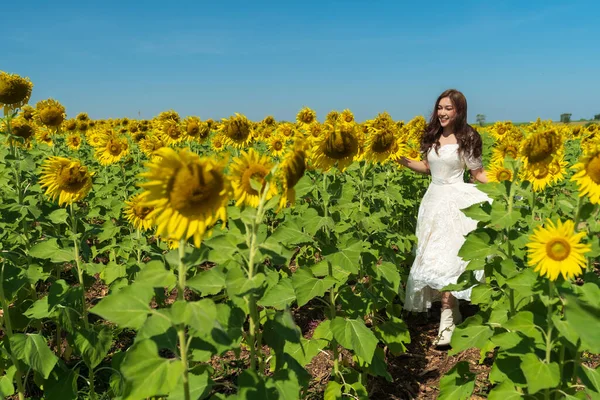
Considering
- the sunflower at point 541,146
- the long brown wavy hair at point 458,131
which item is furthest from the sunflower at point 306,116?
the sunflower at point 541,146

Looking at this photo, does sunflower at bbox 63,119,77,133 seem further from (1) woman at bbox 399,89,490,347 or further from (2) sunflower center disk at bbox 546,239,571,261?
(2) sunflower center disk at bbox 546,239,571,261

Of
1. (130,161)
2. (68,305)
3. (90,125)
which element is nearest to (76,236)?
(68,305)

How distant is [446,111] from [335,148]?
207 cm

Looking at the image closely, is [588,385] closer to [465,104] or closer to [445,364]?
[445,364]

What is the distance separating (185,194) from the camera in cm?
145

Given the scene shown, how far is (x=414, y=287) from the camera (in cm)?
440

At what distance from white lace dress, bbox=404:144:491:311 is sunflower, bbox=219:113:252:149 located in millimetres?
1921

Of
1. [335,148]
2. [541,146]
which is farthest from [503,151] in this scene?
[335,148]

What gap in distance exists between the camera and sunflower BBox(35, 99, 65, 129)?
5469 millimetres

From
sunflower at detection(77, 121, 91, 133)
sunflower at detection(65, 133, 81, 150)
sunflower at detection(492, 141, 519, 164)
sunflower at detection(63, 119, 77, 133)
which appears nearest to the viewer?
sunflower at detection(492, 141, 519, 164)

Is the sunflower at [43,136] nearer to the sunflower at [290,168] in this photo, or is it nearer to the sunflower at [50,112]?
the sunflower at [50,112]

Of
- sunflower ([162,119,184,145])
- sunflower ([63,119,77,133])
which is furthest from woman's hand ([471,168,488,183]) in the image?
sunflower ([63,119,77,133])

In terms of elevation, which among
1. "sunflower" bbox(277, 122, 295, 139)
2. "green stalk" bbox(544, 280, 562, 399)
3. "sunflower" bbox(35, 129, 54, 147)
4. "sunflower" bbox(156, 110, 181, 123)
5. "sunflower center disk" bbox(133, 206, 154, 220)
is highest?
"sunflower" bbox(156, 110, 181, 123)

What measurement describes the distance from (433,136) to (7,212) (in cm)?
386
